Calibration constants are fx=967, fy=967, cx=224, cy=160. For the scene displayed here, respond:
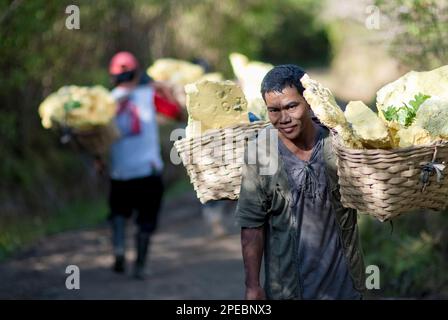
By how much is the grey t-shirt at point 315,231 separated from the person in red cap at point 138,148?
4.59 m

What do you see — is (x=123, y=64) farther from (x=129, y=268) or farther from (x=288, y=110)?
(x=288, y=110)

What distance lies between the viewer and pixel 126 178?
912cm

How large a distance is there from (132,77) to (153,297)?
209cm

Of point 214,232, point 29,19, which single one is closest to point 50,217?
point 214,232

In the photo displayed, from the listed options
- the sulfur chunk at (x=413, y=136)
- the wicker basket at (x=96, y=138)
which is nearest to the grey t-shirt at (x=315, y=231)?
the sulfur chunk at (x=413, y=136)

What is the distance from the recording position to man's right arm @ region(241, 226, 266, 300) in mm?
4523

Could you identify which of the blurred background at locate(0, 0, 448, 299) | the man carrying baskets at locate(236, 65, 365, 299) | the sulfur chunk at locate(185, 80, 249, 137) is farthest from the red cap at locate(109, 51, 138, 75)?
the man carrying baskets at locate(236, 65, 365, 299)

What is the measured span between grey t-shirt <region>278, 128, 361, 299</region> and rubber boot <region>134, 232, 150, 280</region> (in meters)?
4.64

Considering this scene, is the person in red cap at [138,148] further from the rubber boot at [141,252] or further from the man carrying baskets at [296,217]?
the man carrying baskets at [296,217]

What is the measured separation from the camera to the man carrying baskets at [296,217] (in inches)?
180

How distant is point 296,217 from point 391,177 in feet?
1.92

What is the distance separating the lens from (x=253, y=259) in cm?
457

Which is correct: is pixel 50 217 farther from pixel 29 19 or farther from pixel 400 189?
pixel 400 189

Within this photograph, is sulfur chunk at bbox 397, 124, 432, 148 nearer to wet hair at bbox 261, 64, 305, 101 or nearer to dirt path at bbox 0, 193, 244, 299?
wet hair at bbox 261, 64, 305, 101
